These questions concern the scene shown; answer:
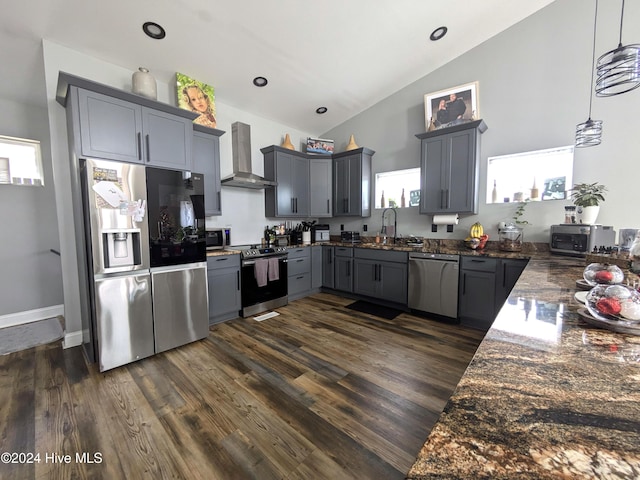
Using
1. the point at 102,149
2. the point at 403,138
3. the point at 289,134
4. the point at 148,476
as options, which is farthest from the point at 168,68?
the point at 148,476

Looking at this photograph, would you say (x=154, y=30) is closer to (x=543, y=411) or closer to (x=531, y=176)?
(x=543, y=411)

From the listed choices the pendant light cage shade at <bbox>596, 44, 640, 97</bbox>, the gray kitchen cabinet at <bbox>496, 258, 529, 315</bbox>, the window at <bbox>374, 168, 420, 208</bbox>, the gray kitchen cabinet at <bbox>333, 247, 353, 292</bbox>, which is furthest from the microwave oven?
Result: the pendant light cage shade at <bbox>596, 44, 640, 97</bbox>

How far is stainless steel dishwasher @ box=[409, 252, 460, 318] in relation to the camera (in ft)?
10.4

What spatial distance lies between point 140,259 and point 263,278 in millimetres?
1502

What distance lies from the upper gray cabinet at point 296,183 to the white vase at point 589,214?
127 inches

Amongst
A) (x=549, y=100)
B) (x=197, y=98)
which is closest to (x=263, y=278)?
(x=197, y=98)

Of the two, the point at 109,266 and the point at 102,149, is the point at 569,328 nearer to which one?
the point at 109,266

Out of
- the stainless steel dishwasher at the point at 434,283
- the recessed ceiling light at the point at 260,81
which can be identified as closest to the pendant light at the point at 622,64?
the stainless steel dishwasher at the point at 434,283

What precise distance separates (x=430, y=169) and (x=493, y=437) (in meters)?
3.57

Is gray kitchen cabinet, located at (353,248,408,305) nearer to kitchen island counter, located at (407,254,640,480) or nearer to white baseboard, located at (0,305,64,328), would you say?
kitchen island counter, located at (407,254,640,480)

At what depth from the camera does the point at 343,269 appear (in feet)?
13.9

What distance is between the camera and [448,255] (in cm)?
318

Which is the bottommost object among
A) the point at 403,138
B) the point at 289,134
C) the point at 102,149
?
the point at 102,149

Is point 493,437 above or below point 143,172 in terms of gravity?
below
